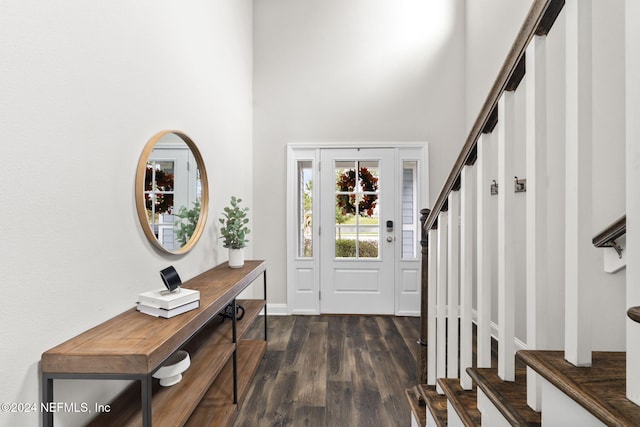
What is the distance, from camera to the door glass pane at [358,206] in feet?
12.5

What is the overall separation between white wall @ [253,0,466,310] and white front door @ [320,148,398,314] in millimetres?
298

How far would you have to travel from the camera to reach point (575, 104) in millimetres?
667

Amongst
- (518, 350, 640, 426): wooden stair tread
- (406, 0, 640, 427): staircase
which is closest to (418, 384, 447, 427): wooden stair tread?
(406, 0, 640, 427): staircase

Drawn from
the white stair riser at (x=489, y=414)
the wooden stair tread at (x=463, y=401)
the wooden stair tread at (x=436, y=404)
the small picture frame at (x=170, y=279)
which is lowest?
the wooden stair tread at (x=436, y=404)

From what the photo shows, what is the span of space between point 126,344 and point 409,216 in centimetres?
321

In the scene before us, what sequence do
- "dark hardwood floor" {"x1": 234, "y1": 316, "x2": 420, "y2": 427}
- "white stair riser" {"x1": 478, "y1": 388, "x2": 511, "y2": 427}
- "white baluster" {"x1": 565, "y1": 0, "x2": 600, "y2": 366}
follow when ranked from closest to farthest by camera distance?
"white baluster" {"x1": 565, "y1": 0, "x2": 600, "y2": 366} → "white stair riser" {"x1": 478, "y1": 388, "x2": 511, "y2": 427} → "dark hardwood floor" {"x1": 234, "y1": 316, "x2": 420, "y2": 427}

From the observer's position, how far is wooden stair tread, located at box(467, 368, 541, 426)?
77 cm

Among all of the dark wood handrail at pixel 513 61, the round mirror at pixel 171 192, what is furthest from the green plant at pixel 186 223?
the dark wood handrail at pixel 513 61

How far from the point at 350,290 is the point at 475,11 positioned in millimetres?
3401

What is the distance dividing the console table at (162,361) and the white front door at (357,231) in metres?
1.59

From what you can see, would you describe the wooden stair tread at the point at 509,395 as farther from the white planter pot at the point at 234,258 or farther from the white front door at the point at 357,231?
the white front door at the point at 357,231

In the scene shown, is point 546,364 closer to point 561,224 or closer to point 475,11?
point 561,224

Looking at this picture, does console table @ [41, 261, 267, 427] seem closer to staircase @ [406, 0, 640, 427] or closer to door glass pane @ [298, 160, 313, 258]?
staircase @ [406, 0, 640, 427]

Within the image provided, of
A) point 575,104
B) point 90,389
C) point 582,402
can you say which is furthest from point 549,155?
point 90,389
